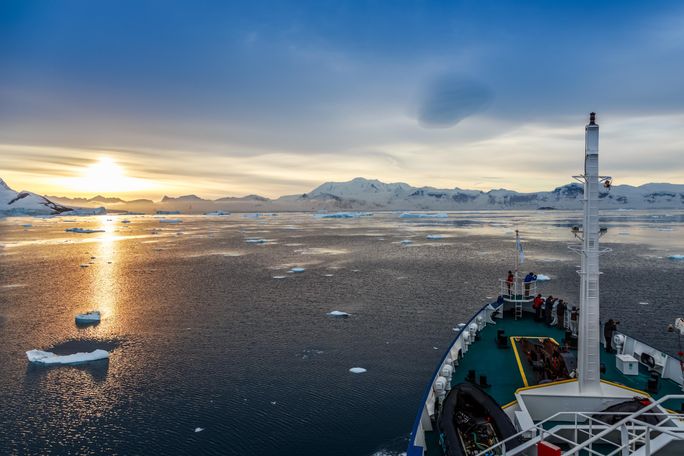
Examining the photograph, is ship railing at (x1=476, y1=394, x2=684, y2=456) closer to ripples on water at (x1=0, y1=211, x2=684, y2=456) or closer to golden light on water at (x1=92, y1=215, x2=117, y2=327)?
ripples on water at (x1=0, y1=211, x2=684, y2=456)

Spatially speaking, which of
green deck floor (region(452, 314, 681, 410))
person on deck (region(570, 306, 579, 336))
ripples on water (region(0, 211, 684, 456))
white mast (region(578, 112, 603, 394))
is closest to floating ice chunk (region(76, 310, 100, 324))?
ripples on water (region(0, 211, 684, 456))

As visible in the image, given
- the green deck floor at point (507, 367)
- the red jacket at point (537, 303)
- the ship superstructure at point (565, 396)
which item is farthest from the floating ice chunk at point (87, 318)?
the red jacket at point (537, 303)

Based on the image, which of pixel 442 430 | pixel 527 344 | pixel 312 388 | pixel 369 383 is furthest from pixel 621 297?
pixel 442 430

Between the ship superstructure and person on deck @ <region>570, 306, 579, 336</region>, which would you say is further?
person on deck @ <region>570, 306, 579, 336</region>

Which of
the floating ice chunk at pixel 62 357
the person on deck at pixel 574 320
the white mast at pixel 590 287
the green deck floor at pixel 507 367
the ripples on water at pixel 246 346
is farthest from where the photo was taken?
the floating ice chunk at pixel 62 357

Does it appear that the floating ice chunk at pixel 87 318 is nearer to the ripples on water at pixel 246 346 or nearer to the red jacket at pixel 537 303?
the ripples on water at pixel 246 346

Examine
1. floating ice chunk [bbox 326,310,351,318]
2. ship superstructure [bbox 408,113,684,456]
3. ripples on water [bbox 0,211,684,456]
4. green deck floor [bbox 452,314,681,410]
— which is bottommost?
ripples on water [bbox 0,211,684,456]
